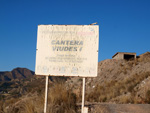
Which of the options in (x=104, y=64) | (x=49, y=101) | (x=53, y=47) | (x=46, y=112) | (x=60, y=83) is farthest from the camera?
(x=104, y=64)

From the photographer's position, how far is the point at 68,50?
6816mm

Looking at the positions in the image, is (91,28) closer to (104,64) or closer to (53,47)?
(53,47)

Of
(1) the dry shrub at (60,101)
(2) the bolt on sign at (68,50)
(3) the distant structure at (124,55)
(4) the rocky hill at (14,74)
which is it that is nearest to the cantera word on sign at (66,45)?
(2) the bolt on sign at (68,50)

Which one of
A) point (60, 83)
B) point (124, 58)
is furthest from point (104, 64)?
point (60, 83)

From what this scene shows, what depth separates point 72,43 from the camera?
6852mm

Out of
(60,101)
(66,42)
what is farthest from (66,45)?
(60,101)

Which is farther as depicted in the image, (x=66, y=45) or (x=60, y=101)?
(x=60, y=101)

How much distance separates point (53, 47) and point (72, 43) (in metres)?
0.71

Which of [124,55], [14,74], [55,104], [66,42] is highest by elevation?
[14,74]

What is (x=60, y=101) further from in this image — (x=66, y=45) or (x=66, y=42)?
(x=66, y=42)

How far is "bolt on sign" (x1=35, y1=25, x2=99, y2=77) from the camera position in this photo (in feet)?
21.8

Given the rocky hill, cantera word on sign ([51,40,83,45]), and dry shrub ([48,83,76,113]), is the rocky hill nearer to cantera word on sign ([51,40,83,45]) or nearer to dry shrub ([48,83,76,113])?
dry shrub ([48,83,76,113])

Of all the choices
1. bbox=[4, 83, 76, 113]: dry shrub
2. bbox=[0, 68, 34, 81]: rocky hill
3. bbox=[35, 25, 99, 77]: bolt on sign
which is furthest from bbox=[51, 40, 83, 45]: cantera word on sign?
bbox=[0, 68, 34, 81]: rocky hill

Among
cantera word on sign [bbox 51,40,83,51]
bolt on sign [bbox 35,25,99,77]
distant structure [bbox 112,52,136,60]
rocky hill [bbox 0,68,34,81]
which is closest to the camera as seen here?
bolt on sign [bbox 35,25,99,77]
